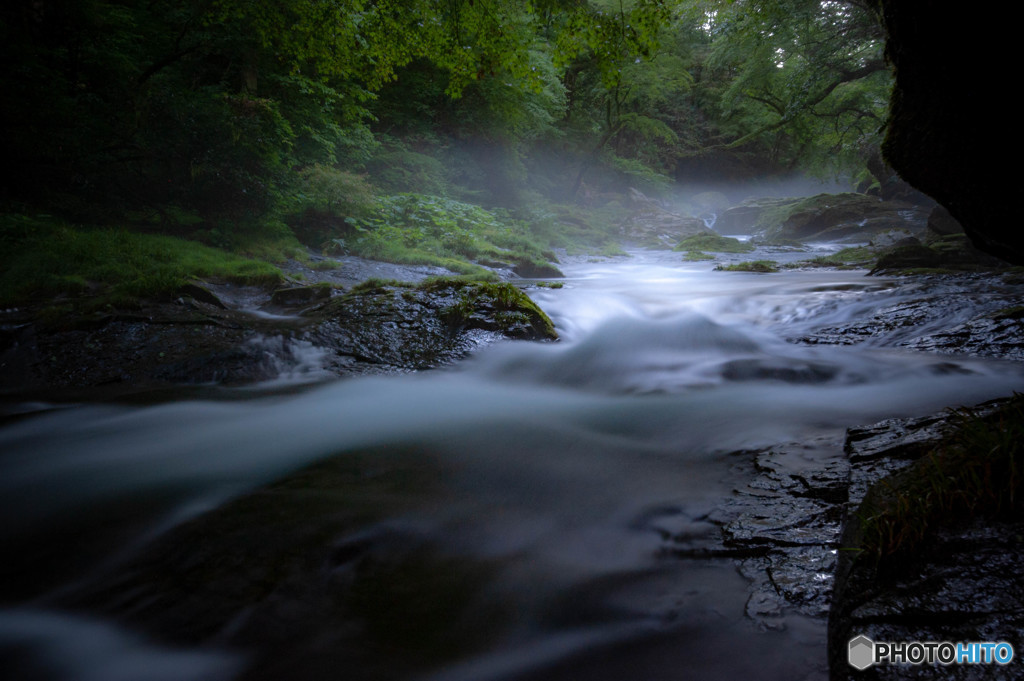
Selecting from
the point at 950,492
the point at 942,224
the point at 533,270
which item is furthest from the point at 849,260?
the point at 950,492

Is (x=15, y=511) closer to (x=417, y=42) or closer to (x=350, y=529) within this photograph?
(x=350, y=529)

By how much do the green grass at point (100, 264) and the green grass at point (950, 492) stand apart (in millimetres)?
6286

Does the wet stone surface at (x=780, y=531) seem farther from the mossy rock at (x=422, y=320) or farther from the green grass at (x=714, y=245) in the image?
the green grass at (x=714, y=245)

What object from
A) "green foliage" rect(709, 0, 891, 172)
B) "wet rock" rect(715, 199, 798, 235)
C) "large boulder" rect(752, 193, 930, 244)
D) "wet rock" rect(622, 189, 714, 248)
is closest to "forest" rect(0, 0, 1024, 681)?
"green foliage" rect(709, 0, 891, 172)

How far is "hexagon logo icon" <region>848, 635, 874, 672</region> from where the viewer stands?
1253mm

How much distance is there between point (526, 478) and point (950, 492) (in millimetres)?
1969

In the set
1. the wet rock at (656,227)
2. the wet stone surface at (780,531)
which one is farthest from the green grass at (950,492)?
the wet rock at (656,227)

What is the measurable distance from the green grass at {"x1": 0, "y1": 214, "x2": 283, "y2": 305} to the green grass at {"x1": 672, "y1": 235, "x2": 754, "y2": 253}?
1819 centimetres

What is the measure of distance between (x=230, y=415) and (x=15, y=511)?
51.5 inches

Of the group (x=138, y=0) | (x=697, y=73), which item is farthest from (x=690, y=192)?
(x=138, y=0)

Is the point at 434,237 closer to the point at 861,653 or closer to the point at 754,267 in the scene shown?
the point at 754,267

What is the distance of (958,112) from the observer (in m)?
2.11

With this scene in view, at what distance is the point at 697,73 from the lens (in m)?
35.3

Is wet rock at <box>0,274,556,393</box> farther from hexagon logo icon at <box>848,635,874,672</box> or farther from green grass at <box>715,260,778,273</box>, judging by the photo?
green grass at <box>715,260,778,273</box>
